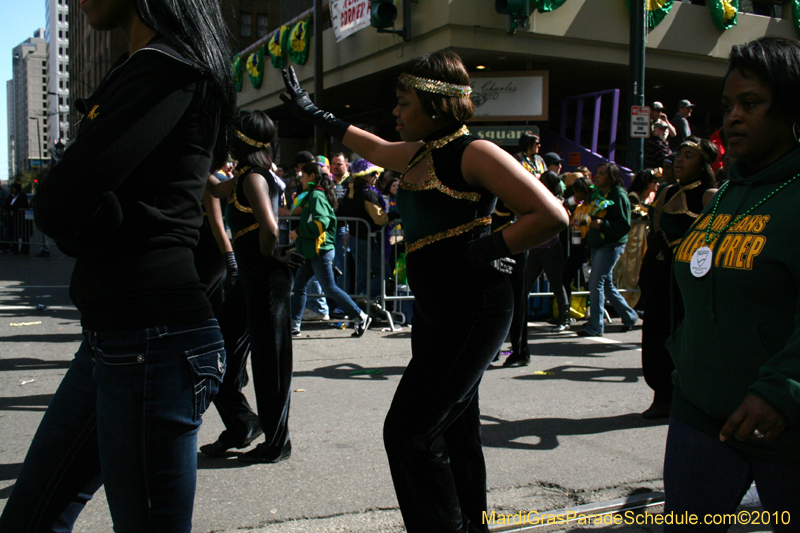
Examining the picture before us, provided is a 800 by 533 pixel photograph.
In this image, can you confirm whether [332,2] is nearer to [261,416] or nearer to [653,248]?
[653,248]

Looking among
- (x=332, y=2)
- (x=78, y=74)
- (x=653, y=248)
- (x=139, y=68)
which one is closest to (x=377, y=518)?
(x=139, y=68)

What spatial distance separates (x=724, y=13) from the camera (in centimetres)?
1830

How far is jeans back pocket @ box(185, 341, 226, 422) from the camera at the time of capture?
1.72 meters

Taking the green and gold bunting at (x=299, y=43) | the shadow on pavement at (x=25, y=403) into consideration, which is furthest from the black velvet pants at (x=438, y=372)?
the green and gold bunting at (x=299, y=43)

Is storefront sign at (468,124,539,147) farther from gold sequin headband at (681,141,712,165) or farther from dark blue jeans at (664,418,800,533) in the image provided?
dark blue jeans at (664,418,800,533)

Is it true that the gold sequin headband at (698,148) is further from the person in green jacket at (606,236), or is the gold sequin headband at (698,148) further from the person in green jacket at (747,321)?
the person in green jacket at (747,321)

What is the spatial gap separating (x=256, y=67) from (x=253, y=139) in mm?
21360

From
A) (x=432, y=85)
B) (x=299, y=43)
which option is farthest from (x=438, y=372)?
(x=299, y=43)

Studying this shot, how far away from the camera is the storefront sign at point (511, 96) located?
17.5 m

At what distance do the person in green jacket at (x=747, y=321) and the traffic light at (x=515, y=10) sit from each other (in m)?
12.8

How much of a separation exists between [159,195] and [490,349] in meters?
1.36

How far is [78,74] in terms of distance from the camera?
7650 cm

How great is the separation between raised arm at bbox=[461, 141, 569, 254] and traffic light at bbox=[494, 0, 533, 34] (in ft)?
40.9

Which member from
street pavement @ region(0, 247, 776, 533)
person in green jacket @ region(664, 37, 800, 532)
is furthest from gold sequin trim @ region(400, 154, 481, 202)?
street pavement @ region(0, 247, 776, 533)
